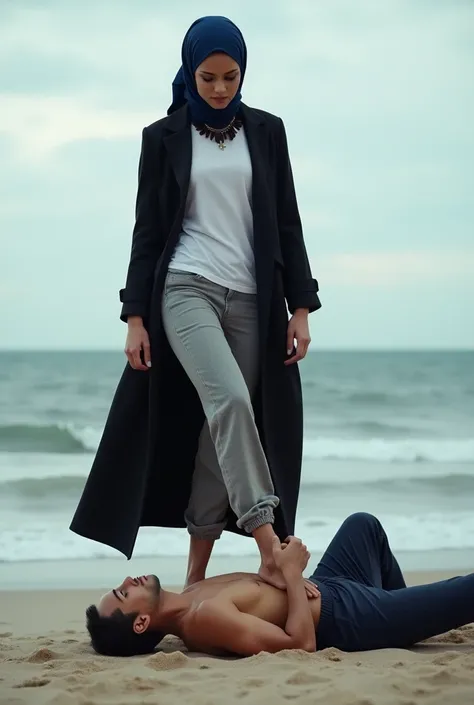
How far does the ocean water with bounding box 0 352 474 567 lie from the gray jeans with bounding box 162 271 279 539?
244 cm

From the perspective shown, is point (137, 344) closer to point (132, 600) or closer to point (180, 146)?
point (180, 146)

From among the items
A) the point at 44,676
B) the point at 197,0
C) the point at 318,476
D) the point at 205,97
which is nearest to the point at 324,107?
the point at 197,0

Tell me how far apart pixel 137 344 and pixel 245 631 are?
102cm

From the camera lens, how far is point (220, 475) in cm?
390

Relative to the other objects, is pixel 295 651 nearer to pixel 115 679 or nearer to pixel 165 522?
pixel 115 679

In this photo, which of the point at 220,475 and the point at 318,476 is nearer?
the point at 220,475

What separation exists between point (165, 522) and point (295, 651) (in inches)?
34.3

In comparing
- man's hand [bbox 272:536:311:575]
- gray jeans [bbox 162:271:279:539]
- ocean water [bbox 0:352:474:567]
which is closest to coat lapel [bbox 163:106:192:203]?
gray jeans [bbox 162:271:279:539]

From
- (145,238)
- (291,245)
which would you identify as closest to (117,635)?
(145,238)

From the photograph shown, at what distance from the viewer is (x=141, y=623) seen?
3.45 meters

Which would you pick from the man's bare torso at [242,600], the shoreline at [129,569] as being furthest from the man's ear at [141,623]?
the shoreline at [129,569]

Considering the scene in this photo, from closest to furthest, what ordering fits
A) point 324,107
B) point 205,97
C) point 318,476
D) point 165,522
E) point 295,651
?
1. point 295,651
2. point 205,97
3. point 165,522
4. point 318,476
5. point 324,107

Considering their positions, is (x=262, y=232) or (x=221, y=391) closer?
(x=221, y=391)

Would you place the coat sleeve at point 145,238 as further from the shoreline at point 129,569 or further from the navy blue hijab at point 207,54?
the shoreline at point 129,569
